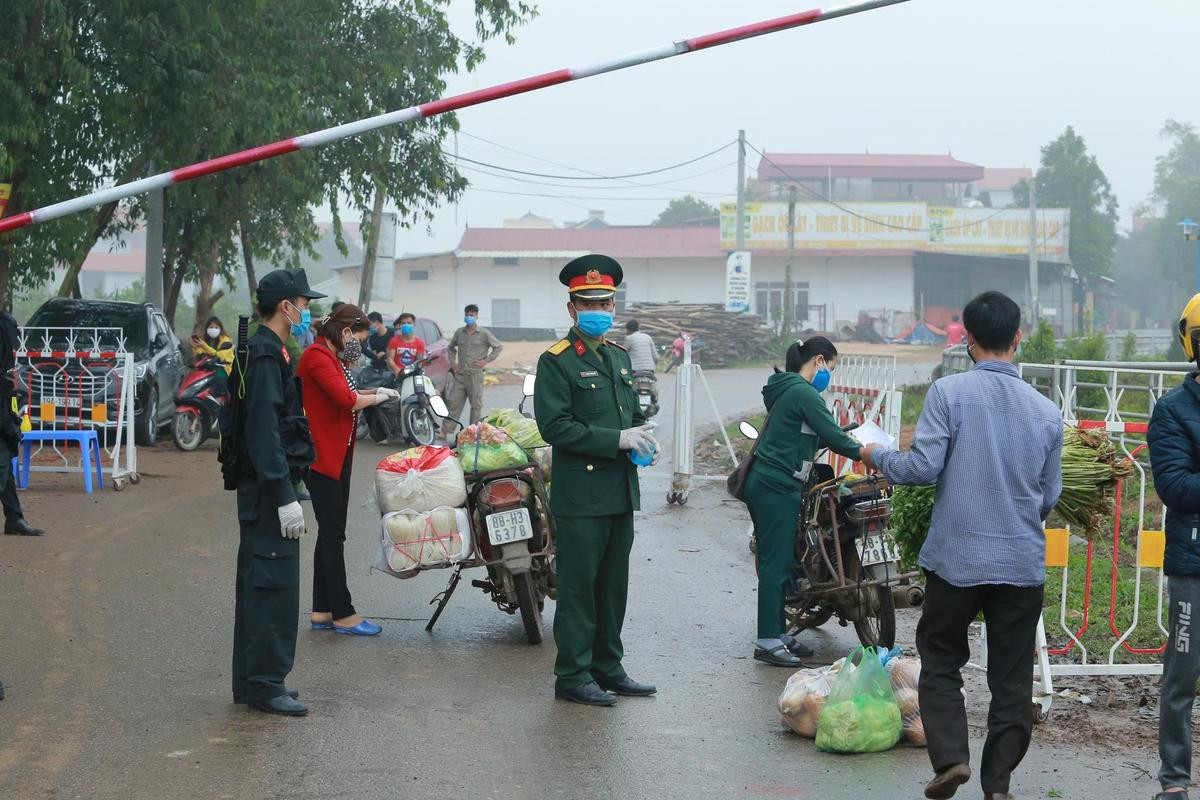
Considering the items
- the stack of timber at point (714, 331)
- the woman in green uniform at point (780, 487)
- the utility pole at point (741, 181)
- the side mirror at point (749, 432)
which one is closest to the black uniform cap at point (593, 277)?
the woman in green uniform at point (780, 487)

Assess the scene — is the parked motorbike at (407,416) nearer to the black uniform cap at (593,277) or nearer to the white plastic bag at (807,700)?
the black uniform cap at (593,277)

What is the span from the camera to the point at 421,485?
7.77 m

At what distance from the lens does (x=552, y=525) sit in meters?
8.12

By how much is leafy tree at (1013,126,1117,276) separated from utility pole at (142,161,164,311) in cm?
5812

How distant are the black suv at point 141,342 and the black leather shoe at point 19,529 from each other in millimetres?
6538

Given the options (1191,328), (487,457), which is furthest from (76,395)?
(1191,328)

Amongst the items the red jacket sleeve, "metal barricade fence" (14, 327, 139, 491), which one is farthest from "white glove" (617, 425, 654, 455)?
"metal barricade fence" (14, 327, 139, 491)

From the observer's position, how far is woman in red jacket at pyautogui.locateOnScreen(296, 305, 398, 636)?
7961mm

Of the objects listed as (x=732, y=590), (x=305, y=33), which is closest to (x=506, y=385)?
(x=305, y=33)

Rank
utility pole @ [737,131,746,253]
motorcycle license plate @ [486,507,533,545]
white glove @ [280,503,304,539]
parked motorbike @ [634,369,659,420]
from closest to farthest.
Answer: white glove @ [280,503,304,539] → motorcycle license plate @ [486,507,533,545] → parked motorbike @ [634,369,659,420] → utility pole @ [737,131,746,253]

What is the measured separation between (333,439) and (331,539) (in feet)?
1.92

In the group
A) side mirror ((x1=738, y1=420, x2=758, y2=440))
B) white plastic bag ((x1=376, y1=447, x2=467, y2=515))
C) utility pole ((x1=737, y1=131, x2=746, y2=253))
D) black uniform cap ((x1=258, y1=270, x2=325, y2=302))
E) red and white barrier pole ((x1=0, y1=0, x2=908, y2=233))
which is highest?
utility pole ((x1=737, y1=131, x2=746, y2=253))

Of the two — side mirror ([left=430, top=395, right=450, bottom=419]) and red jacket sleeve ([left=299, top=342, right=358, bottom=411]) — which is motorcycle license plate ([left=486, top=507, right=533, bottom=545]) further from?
red jacket sleeve ([left=299, top=342, right=358, bottom=411])

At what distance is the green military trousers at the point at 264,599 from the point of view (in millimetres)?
6324
